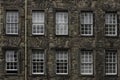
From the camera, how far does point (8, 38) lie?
42875mm

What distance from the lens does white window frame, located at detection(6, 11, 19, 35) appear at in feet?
141

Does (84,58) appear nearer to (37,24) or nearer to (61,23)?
(61,23)

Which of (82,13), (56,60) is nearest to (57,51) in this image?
(56,60)

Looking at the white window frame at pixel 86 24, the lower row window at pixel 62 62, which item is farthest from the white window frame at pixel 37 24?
the white window frame at pixel 86 24

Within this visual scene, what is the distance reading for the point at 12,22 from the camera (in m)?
43.2

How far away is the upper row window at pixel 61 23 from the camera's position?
43184 mm

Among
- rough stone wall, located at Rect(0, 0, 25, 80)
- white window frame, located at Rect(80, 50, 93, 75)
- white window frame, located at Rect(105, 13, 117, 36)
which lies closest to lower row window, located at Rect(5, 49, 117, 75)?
white window frame, located at Rect(80, 50, 93, 75)

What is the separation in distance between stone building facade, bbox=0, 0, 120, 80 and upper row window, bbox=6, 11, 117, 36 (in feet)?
0.39

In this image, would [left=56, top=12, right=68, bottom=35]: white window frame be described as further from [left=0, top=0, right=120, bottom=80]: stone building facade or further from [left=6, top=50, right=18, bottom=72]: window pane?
[left=6, top=50, right=18, bottom=72]: window pane

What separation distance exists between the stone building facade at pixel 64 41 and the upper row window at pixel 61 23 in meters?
0.12

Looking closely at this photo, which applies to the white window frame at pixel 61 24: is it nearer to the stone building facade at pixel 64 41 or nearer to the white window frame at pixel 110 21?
the stone building facade at pixel 64 41

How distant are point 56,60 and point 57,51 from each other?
0.76 metres

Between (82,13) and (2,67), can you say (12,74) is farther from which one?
(82,13)

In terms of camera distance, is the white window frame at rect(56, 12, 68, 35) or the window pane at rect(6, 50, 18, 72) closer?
the window pane at rect(6, 50, 18, 72)
